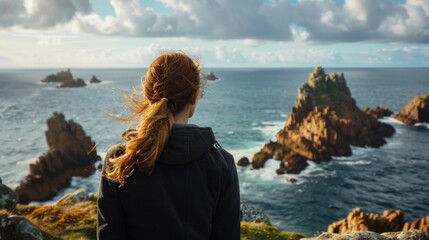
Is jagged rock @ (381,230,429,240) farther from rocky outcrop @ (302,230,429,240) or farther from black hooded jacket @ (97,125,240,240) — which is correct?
black hooded jacket @ (97,125,240,240)

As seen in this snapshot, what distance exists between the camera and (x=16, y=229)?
33.6 feet

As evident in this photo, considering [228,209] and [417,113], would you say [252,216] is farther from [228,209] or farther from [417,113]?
[417,113]

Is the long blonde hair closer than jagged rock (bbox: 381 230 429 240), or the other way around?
the long blonde hair

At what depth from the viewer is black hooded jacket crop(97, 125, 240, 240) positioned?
11.0 feet

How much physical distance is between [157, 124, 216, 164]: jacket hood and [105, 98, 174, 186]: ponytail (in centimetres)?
7

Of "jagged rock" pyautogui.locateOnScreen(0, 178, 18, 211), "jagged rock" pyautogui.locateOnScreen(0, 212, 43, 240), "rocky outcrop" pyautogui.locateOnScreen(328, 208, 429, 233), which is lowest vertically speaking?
"rocky outcrop" pyautogui.locateOnScreen(328, 208, 429, 233)

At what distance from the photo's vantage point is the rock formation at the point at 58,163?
46434 millimetres

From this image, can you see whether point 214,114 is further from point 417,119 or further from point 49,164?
point 49,164

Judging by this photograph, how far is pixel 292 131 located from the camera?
7081cm

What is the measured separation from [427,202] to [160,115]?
54.1 meters

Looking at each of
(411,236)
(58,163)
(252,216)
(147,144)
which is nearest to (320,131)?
(252,216)

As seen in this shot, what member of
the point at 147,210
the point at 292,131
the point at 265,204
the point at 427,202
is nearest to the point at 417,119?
the point at 292,131

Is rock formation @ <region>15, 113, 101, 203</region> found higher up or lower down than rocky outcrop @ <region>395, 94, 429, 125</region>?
lower down

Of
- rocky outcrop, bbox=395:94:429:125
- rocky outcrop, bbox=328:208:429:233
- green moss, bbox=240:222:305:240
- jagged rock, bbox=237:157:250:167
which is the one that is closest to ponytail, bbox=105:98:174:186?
green moss, bbox=240:222:305:240
